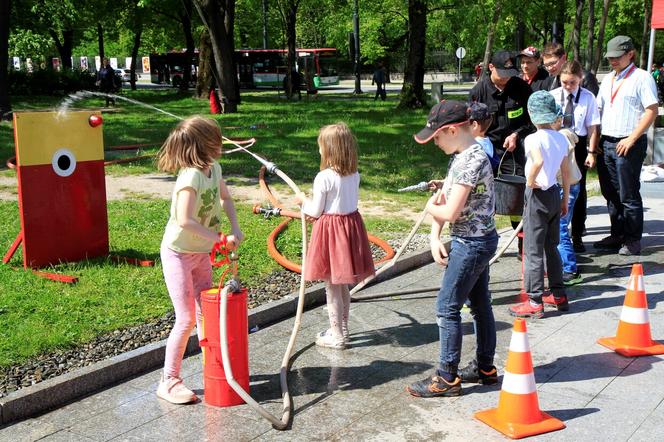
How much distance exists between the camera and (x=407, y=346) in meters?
5.50

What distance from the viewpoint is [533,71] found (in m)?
7.49

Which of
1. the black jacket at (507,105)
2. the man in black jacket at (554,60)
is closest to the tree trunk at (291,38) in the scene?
the man in black jacket at (554,60)

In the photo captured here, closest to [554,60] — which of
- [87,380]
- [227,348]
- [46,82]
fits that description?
[227,348]

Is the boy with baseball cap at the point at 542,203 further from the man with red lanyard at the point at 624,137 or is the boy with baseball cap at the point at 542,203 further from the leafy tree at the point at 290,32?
the leafy tree at the point at 290,32

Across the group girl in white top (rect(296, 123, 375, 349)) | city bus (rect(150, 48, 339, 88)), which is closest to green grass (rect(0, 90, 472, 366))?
girl in white top (rect(296, 123, 375, 349))

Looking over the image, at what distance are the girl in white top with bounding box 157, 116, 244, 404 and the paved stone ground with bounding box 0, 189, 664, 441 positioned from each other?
333 mm

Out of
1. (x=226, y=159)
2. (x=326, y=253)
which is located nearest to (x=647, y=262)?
(x=326, y=253)

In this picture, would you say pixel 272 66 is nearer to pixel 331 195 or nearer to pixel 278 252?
pixel 278 252

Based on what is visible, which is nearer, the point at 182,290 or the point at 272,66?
the point at 182,290

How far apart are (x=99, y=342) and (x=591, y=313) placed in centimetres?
374

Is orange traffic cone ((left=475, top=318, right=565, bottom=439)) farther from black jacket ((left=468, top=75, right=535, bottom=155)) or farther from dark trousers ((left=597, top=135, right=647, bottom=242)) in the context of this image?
dark trousers ((left=597, top=135, right=647, bottom=242))

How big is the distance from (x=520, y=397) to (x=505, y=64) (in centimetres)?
373

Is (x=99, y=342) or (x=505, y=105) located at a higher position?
(x=505, y=105)

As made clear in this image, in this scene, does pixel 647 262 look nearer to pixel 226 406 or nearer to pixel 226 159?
pixel 226 406
